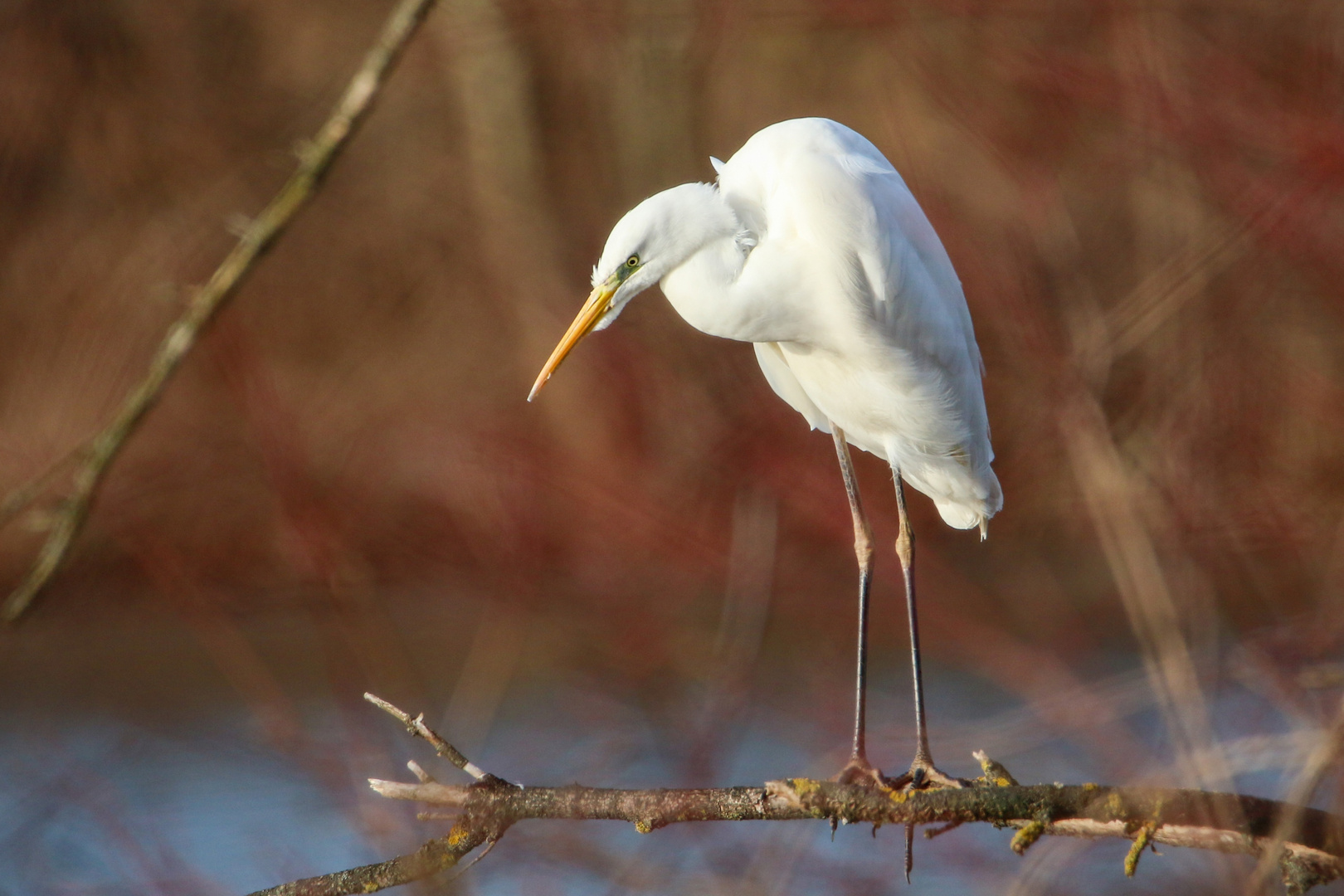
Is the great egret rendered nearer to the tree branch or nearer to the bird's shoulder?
the bird's shoulder

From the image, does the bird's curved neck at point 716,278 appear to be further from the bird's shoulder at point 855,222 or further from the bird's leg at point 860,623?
the bird's leg at point 860,623

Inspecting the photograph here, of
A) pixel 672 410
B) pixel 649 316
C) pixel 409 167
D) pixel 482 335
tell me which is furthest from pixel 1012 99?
pixel 409 167

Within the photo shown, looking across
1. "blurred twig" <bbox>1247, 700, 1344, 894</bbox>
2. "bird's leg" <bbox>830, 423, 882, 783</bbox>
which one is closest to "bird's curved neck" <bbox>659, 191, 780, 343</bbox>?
"bird's leg" <bbox>830, 423, 882, 783</bbox>

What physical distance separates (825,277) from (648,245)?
230 millimetres

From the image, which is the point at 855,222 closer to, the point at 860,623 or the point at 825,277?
the point at 825,277

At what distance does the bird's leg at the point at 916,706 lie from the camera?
1614 millimetres

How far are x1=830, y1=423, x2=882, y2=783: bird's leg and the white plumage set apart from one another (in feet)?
0.51

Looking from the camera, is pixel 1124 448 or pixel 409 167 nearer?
pixel 1124 448

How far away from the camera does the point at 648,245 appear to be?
151 centimetres

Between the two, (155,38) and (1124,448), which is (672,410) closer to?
(1124,448)

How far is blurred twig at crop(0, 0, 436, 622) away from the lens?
1.06 metres

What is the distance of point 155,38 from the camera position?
18.5ft

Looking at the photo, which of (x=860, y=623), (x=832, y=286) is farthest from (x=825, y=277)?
(x=860, y=623)

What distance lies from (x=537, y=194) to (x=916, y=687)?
3.73 m
